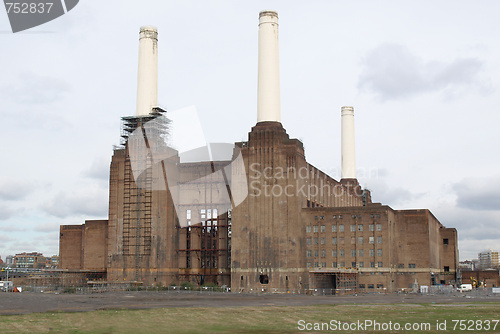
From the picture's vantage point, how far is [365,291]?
9369cm

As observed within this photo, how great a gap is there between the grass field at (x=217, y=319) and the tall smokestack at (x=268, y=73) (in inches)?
2236

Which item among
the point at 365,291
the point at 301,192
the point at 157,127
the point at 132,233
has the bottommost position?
the point at 365,291

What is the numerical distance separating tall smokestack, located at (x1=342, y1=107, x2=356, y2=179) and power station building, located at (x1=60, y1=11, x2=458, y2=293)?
28.4 meters

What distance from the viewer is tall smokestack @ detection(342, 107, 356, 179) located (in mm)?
139750

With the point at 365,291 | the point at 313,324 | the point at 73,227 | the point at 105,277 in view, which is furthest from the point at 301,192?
the point at 313,324

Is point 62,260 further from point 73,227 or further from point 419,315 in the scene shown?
point 419,315

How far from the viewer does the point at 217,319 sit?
3919 centimetres

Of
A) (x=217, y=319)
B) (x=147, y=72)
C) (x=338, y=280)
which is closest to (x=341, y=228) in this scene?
(x=338, y=280)

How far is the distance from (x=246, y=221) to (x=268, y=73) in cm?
2480

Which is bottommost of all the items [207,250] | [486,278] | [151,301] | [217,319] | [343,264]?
[486,278]

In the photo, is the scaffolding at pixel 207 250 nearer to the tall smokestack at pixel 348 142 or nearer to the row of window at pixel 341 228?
the row of window at pixel 341 228

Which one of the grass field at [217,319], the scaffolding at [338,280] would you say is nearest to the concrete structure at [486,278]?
the scaffolding at [338,280]

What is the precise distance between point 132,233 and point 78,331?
72029 mm

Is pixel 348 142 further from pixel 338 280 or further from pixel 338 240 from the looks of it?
pixel 338 280
